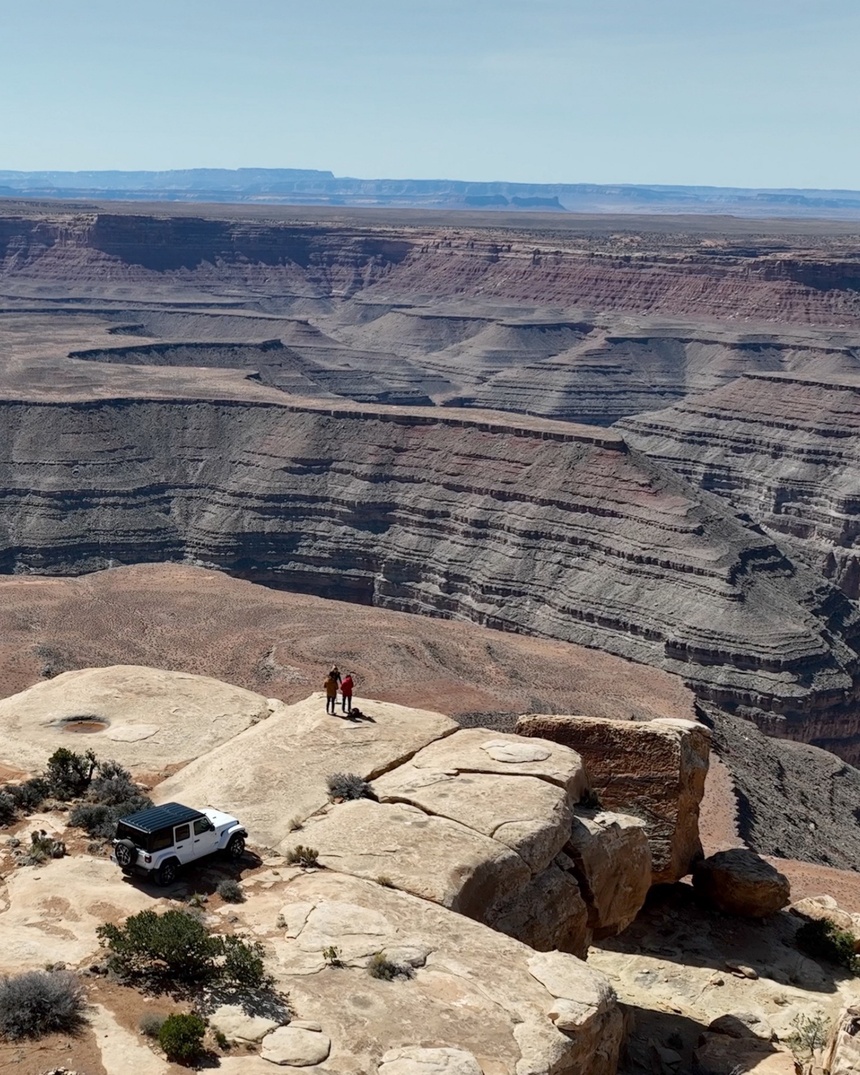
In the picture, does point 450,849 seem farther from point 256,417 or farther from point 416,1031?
point 256,417

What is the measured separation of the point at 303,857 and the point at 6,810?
210 inches

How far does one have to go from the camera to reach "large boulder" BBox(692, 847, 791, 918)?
27.9 metres

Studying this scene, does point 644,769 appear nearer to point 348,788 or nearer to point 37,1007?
point 348,788

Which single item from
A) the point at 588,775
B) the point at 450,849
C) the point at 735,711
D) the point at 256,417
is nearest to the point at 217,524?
the point at 256,417

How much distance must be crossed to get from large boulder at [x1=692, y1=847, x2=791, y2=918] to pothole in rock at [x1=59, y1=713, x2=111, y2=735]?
12688 mm

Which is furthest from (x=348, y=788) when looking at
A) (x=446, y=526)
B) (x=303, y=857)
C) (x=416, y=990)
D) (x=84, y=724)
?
(x=446, y=526)

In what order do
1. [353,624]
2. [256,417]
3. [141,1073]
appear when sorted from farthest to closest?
[256,417], [353,624], [141,1073]

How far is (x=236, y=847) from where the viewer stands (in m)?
21.0

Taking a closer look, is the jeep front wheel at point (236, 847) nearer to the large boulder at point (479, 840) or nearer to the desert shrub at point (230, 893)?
the large boulder at point (479, 840)

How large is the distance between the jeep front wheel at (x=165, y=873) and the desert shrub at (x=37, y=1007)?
3.84m

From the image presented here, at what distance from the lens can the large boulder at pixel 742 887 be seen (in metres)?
27.9

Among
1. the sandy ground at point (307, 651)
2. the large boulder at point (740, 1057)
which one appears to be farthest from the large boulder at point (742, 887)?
the sandy ground at point (307, 651)

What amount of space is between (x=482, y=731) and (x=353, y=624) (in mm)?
36674

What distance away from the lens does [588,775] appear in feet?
90.3
